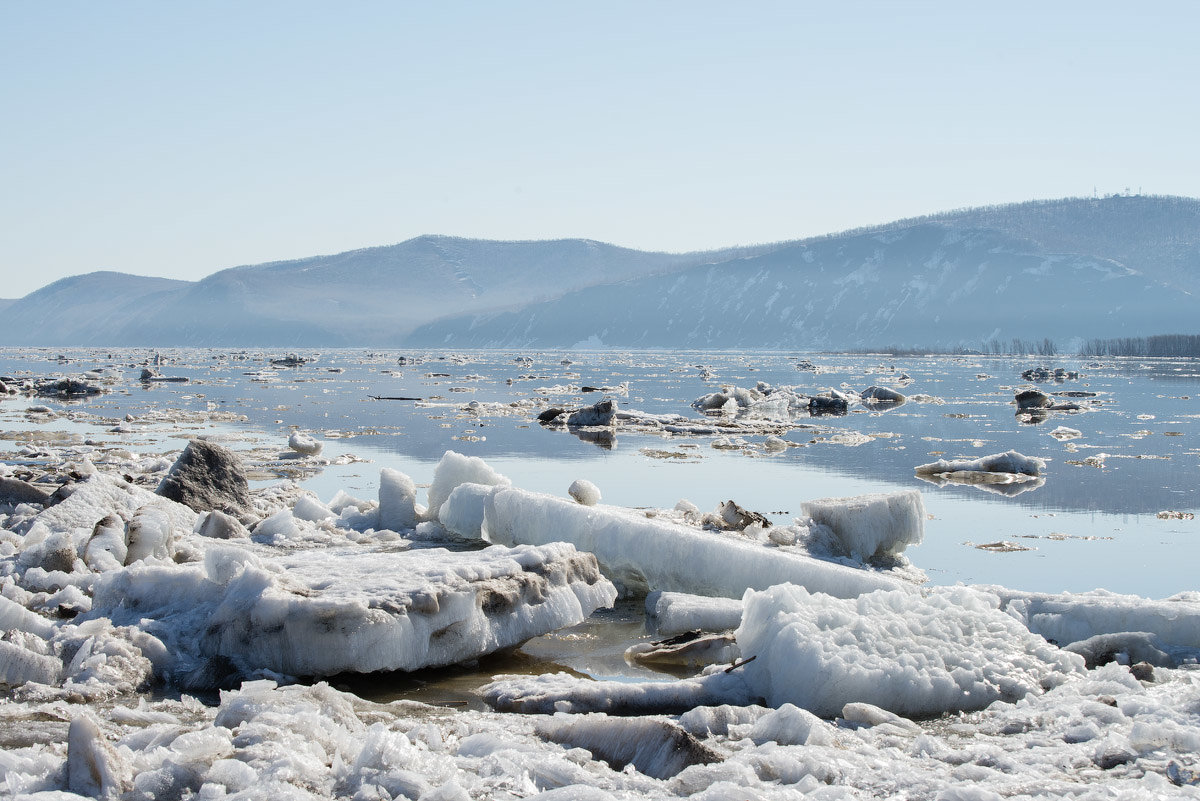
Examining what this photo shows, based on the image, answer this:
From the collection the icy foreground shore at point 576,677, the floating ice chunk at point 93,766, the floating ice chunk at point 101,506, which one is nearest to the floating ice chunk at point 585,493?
the icy foreground shore at point 576,677

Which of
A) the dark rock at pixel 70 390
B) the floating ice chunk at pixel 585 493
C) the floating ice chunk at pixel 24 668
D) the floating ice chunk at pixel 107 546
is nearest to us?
the floating ice chunk at pixel 24 668

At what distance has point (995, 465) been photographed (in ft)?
41.8

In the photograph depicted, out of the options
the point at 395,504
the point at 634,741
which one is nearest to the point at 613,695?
the point at 634,741

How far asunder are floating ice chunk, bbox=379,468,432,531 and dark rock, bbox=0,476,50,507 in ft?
8.43

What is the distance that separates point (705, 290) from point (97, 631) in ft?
594

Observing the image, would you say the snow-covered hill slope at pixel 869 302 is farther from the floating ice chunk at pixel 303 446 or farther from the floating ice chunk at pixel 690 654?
the floating ice chunk at pixel 690 654

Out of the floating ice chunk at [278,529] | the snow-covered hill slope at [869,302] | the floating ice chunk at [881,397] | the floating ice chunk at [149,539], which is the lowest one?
the floating ice chunk at [881,397]

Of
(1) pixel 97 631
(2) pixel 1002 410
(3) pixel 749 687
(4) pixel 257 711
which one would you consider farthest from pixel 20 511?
(2) pixel 1002 410

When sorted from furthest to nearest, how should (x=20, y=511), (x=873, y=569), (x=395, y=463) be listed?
(x=395, y=463)
(x=20, y=511)
(x=873, y=569)

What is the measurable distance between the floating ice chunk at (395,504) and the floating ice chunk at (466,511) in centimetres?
45

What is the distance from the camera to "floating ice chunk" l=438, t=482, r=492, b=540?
7.63 metres

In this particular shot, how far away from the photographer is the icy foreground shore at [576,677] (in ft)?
11.0

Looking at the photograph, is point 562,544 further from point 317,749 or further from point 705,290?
point 705,290

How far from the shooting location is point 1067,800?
3264 mm
